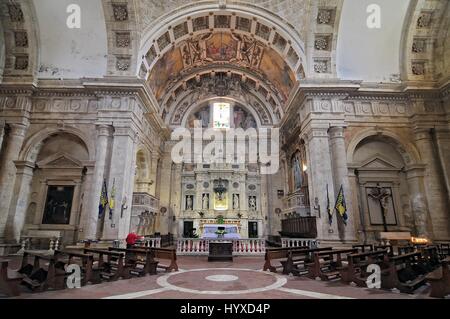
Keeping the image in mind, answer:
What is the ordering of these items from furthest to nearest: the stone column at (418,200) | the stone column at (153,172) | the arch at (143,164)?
the stone column at (153,172) < the arch at (143,164) < the stone column at (418,200)

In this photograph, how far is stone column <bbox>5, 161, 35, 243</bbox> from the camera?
11523 mm

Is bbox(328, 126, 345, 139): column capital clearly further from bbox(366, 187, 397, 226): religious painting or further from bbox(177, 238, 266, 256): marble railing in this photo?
bbox(177, 238, 266, 256): marble railing

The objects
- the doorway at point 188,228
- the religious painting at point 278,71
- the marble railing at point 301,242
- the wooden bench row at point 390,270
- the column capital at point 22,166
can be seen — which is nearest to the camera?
the wooden bench row at point 390,270

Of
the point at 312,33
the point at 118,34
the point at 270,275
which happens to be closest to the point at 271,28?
the point at 312,33

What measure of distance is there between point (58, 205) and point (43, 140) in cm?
368

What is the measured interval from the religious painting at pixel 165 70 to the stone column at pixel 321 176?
1076cm

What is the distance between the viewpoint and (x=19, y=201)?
12.0 meters

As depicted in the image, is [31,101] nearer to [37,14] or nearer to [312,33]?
[37,14]

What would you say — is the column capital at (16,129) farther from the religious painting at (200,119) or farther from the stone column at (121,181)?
the religious painting at (200,119)

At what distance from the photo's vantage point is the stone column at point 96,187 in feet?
36.4

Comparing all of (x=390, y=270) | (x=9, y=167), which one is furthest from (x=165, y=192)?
(x=390, y=270)

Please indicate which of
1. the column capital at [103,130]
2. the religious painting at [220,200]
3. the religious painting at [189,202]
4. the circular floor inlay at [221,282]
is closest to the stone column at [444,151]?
the circular floor inlay at [221,282]

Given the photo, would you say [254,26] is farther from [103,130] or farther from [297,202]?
[297,202]

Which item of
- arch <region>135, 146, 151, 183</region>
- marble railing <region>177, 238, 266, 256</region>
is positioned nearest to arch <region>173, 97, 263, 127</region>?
arch <region>135, 146, 151, 183</region>
